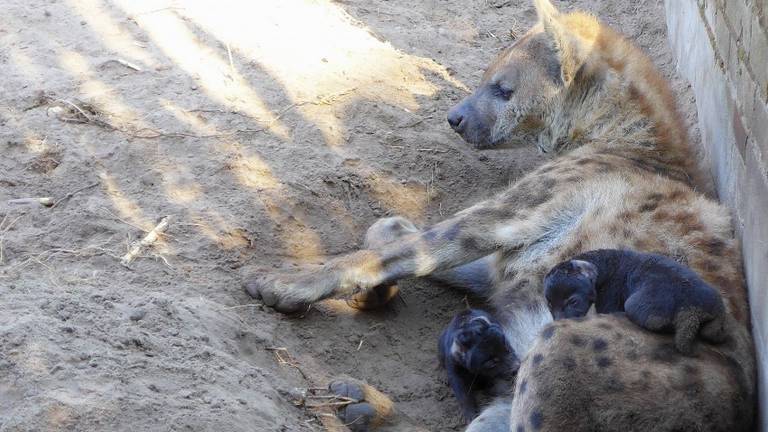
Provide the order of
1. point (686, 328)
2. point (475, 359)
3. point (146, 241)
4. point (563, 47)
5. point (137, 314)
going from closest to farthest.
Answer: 1. point (686, 328)
2. point (137, 314)
3. point (475, 359)
4. point (146, 241)
5. point (563, 47)

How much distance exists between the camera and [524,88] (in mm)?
4285

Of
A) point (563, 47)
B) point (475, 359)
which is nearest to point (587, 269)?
point (475, 359)

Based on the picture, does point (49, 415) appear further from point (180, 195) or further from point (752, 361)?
point (752, 361)

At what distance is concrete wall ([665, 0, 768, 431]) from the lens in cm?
284

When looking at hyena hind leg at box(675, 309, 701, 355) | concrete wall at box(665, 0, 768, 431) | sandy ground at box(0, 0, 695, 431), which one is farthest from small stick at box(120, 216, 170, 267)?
concrete wall at box(665, 0, 768, 431)

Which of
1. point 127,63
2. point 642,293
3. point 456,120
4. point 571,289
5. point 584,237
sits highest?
point 642,293

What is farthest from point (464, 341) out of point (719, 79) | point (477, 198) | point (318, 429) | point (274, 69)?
point (274, 69)

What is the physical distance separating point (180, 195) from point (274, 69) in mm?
1074

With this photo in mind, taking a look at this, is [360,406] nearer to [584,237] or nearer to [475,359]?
[475,359]

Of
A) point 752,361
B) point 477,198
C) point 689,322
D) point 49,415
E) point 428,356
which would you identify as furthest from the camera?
point 477,198

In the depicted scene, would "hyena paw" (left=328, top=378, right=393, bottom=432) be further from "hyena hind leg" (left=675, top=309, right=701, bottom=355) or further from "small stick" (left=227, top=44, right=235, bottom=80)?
"small stick" (left=227, top=44, right=235, bottom=80)

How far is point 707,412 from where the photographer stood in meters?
2.54

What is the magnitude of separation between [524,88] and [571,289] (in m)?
1.56

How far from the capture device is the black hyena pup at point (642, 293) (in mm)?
2639
